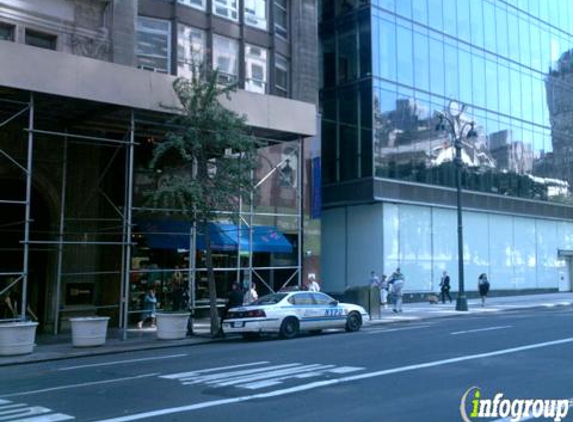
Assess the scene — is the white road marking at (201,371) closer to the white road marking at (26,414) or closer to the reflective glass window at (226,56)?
the white road marking at (26,414)

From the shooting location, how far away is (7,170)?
2059 centimetres

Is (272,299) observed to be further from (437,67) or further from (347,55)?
(437,67)

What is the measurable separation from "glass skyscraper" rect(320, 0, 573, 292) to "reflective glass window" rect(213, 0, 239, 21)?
30.7 ft

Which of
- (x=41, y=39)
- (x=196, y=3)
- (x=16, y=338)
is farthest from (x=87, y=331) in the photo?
(x=196, y=3)

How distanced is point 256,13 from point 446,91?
1411 cm

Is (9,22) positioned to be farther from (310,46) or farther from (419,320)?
(419,320)

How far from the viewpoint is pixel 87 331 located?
17016mm

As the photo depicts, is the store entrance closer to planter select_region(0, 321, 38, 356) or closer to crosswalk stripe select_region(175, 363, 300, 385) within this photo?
planter select_region(0, 321, 38, 356)

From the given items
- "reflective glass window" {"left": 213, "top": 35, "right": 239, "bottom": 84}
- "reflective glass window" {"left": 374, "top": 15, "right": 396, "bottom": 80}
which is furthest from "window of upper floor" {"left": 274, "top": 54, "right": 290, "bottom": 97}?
"reflective glass window" {"left": 374, "top": 15, "right": 396, "bottom": 80}

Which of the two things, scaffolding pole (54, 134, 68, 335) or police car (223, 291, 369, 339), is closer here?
police car (223, 291, 369, 339)

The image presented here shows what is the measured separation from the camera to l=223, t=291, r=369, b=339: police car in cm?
1788

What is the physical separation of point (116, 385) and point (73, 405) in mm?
1696

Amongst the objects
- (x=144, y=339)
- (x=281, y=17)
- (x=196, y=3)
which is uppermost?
→ (x=281, y=17)

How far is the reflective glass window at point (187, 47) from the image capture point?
78.0ft
